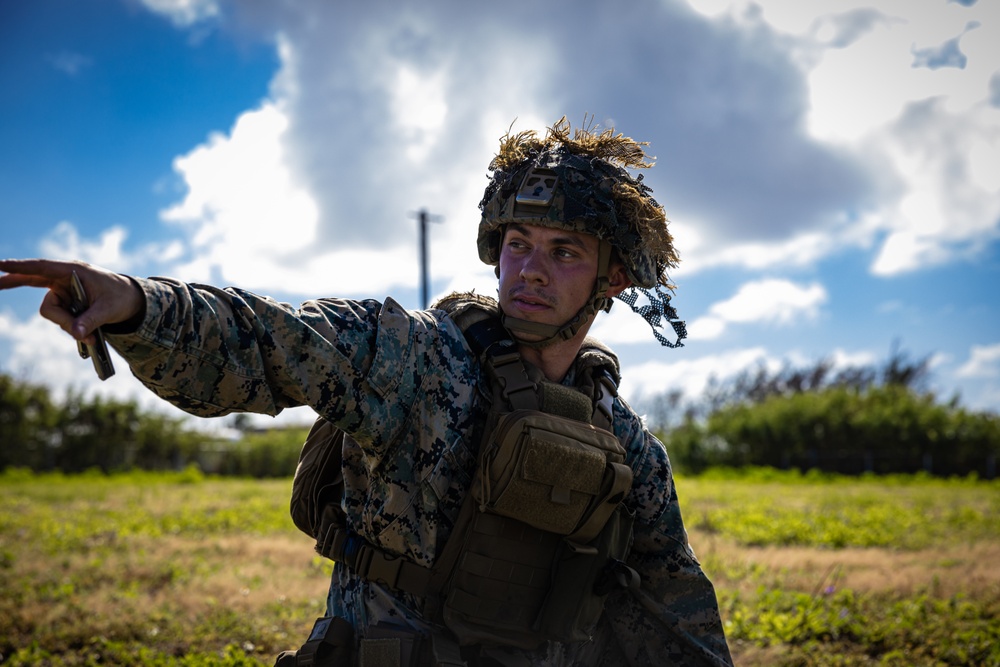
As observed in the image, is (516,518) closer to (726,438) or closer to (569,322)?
(569,322)

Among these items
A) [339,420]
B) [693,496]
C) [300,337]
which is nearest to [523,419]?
[339,420]

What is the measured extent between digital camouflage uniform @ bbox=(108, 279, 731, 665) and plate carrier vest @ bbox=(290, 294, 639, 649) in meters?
0.07

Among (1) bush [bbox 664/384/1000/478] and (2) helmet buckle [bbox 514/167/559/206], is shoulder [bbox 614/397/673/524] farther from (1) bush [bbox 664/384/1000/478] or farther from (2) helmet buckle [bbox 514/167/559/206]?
(1) bush [bbox 664/384/1000/478]

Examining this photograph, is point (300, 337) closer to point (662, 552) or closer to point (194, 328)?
point (194, 328)

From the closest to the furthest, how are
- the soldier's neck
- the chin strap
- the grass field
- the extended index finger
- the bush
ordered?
the extended index finger
the chin strap
the soldier's neck
the grass field
the bush

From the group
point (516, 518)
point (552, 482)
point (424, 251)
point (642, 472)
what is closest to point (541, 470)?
point (552, 482)

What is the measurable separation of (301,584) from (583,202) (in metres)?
4.43

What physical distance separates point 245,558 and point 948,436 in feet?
80.7

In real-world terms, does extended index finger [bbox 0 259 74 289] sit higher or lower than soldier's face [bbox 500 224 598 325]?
lower

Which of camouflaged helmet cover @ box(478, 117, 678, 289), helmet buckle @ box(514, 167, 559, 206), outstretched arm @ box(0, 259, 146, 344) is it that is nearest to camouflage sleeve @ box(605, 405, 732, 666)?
camouflaged helmet cover @ box(478, 117, 678, 289)

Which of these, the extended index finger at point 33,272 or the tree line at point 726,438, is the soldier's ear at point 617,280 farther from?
the tree line at point 726,438

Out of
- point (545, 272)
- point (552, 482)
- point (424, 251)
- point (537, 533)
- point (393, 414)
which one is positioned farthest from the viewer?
point (424, 251)

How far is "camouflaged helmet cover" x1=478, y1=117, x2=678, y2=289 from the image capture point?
2693 mm

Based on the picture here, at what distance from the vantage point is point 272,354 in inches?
73.9
